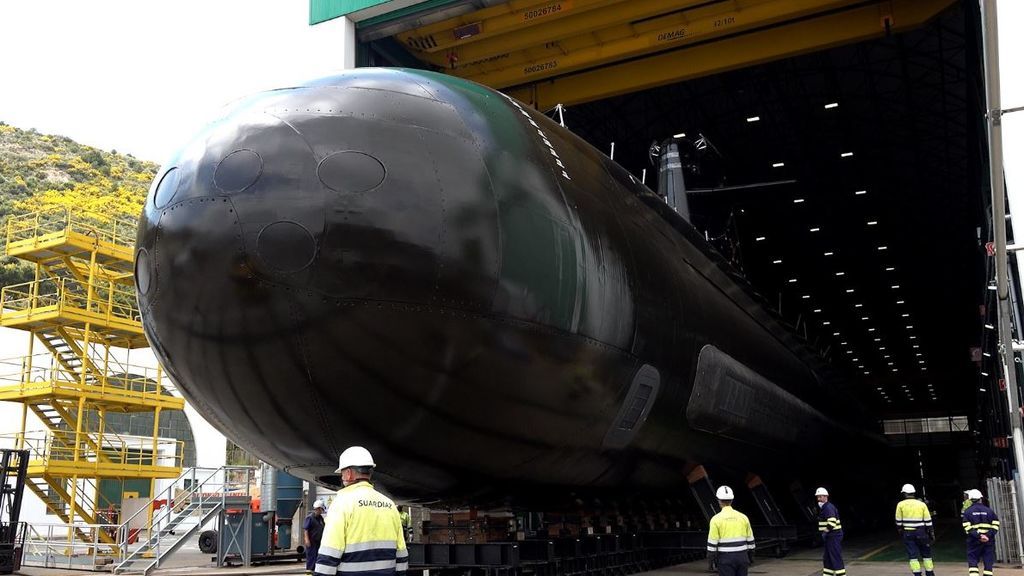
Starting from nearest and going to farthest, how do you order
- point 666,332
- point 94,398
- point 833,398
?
point 666,332 < point 833,398 < point 94,398

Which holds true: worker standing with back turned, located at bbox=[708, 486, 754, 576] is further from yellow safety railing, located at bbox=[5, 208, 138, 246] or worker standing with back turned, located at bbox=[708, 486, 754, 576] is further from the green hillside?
the green hillside

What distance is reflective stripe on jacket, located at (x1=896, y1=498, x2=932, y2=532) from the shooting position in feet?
39.2

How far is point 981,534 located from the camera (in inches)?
466

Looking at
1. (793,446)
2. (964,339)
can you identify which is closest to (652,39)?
(793,446)

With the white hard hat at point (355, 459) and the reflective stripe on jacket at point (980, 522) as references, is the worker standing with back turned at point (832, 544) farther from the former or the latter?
the white hard hat at point (355, 459)

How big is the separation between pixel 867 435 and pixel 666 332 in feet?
66.7

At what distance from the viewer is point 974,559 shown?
1208cm

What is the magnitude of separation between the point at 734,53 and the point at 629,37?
243cm

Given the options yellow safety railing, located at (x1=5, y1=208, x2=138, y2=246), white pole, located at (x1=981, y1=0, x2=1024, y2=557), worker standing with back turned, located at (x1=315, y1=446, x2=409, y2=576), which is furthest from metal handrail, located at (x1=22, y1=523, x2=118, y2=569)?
white pole, located at (x1=981, y1=0, x2=1024, y2=557)

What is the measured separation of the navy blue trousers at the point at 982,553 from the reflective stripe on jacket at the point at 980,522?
0.34 ft

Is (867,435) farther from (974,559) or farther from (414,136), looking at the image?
(414,136)

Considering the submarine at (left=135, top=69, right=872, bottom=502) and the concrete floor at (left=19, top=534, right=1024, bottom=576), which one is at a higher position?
the submarine at (left=135, top=69, right=872, bottom=502)

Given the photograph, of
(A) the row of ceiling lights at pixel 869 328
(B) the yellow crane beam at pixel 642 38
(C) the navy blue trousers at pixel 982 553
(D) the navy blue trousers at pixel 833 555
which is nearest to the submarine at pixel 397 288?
(D) the navy blue trousers at pixel 833 555

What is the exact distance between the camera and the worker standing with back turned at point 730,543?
27.8 ft
